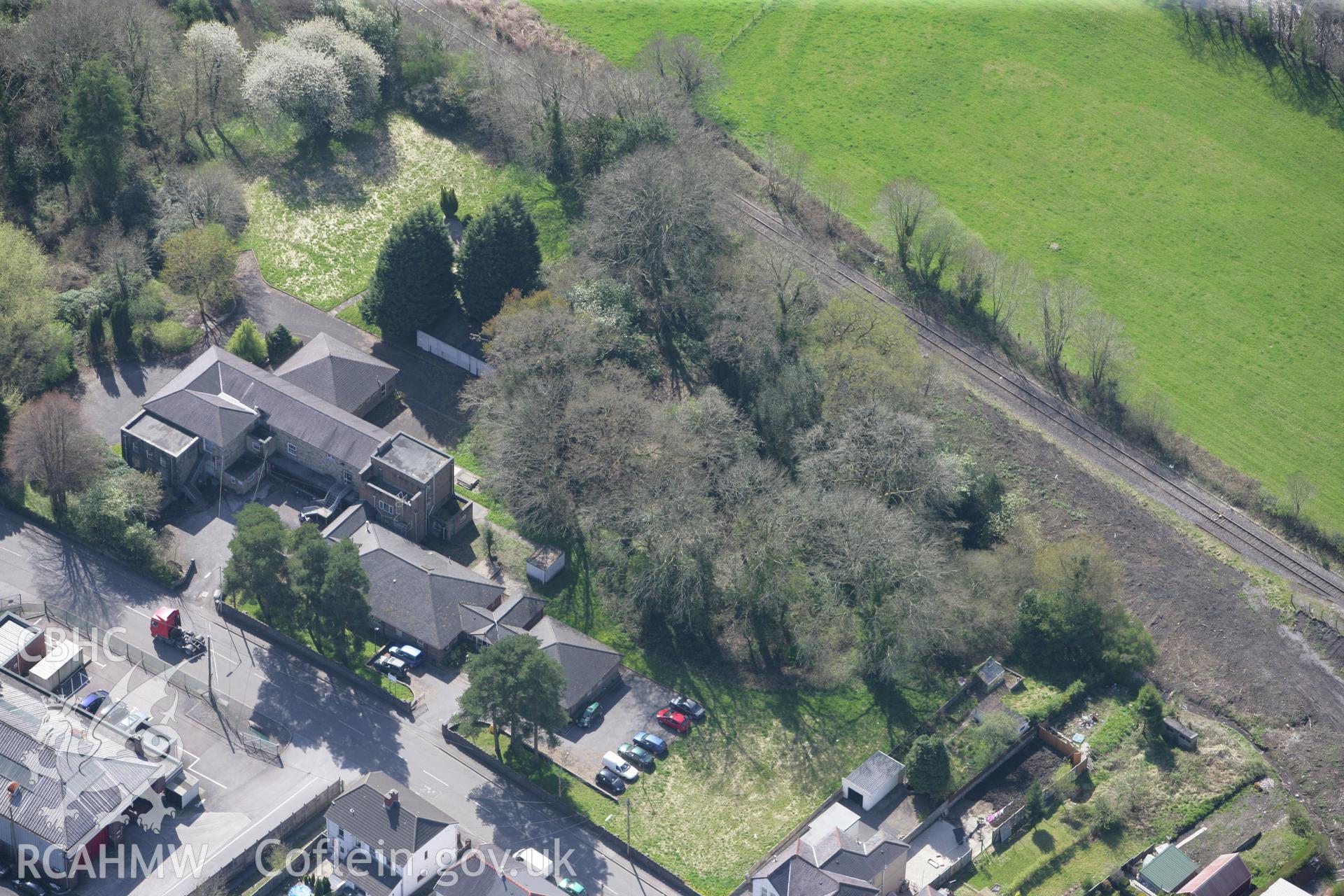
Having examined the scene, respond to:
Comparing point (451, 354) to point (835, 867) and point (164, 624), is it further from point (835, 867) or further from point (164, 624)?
point (835, 867)

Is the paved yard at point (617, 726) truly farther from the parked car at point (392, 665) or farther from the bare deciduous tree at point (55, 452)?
the bare deciduous tree at point (55, 452)

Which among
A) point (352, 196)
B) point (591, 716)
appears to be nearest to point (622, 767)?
point (591, 716)

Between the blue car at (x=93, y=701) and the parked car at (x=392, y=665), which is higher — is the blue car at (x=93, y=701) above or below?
below

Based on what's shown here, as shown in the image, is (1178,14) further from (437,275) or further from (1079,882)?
(1079,882)

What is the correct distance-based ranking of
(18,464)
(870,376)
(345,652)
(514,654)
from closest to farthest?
(514,654), (345,652), (18,464), (870,376)

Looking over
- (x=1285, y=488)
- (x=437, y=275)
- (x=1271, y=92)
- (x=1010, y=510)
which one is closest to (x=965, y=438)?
(x=1010, y=510)

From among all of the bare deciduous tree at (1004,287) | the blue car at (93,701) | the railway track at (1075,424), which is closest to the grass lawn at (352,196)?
the railway track at (1075,424)
